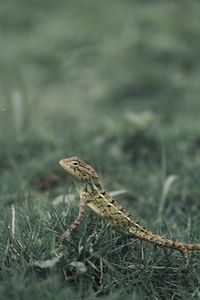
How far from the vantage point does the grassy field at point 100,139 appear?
4.64 m

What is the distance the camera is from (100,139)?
8.47 metres

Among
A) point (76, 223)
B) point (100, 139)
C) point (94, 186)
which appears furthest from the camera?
point (100, 139)

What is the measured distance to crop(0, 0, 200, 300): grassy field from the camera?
464 cm

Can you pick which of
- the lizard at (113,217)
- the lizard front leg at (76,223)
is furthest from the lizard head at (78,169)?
the lizard front leg at (76,223)

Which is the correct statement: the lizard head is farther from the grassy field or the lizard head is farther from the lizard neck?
the grassy field

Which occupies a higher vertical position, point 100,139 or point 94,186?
point 94,186

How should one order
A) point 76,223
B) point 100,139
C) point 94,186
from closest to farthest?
point 76,223 < point 94,186 < point 100,139

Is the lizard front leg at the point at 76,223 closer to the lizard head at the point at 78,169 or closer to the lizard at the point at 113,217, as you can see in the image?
the lizard at the point at 113,217

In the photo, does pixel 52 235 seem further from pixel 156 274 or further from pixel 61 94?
Result: pixel 61 94

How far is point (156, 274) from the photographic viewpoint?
15.7 feet

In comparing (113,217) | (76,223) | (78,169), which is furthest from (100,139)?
(76,223)

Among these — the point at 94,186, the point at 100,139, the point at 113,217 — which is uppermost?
the point at 94,186

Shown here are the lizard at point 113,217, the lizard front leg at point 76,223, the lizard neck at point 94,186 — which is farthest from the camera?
the lizard neck at point 94,186

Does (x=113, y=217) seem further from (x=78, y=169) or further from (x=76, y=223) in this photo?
(x=78, y=169)
